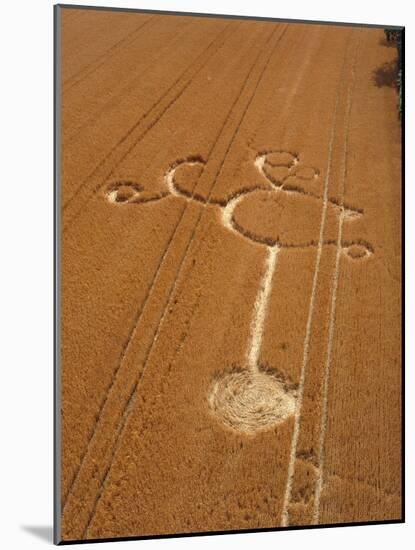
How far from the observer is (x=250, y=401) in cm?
403

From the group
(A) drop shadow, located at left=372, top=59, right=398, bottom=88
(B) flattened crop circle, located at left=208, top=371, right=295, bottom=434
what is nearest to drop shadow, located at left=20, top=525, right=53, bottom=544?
(B) flattened crop circle, located at left=208, top=371, right=295, bottom=434

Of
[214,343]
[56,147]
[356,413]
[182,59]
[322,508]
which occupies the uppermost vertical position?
[182,59]

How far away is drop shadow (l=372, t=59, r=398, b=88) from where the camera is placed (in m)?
4.36

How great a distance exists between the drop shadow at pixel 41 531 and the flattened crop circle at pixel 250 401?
3.06 feet

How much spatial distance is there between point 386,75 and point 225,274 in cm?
134

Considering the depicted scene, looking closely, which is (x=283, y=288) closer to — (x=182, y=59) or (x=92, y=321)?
(x=92, y=321)

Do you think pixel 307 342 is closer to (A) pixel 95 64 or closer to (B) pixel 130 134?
(B) pixel 130 134

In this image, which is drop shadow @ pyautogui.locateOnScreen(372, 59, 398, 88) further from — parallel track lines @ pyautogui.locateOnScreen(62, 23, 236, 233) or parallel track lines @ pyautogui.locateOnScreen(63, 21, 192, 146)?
parallel track lines @ pyautogui.locateOnScreen(63, 21, 192, 146)

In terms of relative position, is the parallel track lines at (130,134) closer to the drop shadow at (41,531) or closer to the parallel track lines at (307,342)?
→ the parallel track lines at (307,342)

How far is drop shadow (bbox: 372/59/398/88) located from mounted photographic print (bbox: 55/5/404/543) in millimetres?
10

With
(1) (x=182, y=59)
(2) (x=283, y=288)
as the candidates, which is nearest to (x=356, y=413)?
(2) (x=283, y=288)

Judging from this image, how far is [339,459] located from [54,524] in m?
1.38

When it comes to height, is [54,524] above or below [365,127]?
below

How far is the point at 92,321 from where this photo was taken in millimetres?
3906
